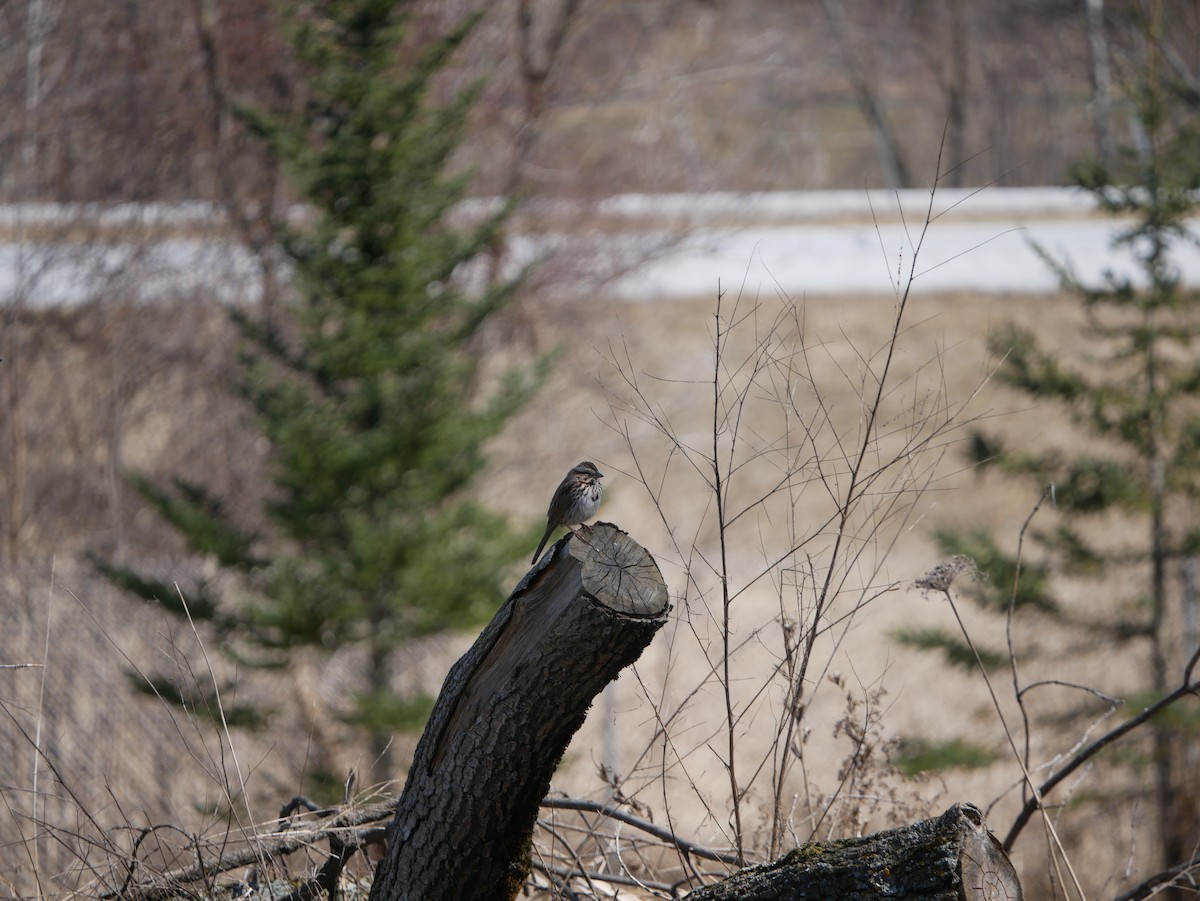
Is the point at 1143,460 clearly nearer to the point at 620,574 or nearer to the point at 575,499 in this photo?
the point at 575,499

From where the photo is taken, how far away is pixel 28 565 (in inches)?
356

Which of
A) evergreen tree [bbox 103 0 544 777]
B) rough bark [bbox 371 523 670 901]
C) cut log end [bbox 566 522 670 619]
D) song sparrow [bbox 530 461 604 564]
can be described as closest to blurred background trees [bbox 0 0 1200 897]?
evergreen tree [bbox 103 0 544 777]

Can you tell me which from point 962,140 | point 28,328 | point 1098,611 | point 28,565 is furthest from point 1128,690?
point 962,140

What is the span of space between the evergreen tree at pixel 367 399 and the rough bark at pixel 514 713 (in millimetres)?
7253

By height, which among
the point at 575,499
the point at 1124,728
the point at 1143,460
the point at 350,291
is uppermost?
the point at 1143,460

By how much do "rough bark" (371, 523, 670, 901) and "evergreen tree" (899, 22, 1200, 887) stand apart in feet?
26.3

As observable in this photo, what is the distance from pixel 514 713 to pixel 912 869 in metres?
0.89

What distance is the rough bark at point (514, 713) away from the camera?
2.59 meters

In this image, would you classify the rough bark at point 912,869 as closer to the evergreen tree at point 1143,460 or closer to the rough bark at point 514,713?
the rough bark at point 514,713

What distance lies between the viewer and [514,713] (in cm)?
266

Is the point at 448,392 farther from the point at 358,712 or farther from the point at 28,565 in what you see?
the point at 28,565

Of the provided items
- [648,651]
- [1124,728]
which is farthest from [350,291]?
[1124,728]

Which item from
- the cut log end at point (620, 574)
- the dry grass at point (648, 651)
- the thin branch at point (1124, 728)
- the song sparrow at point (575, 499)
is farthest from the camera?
the dry grass at point (648, 651)

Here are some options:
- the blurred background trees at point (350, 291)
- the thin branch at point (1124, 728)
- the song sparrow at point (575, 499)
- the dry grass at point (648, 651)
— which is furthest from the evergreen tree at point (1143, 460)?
the thin branch at point (1124, 728)
